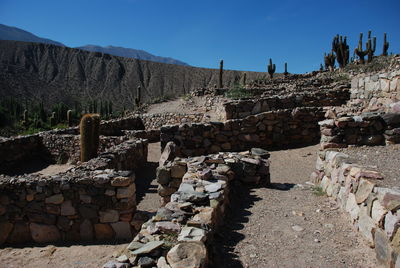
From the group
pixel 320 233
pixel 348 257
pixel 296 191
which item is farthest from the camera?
pixel 296 191

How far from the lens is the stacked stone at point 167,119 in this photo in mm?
17406

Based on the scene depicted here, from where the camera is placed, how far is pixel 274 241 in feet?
11.6

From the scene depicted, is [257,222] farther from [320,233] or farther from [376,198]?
[376,198]

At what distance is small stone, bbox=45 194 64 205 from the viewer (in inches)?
212

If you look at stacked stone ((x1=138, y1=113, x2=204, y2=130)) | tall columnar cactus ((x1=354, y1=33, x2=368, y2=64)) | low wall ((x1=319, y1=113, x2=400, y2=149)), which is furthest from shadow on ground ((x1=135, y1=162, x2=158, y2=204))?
tall columnar cactus ((x1=354, y1=33, x2=368, y2=64))

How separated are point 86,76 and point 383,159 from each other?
80451 mm

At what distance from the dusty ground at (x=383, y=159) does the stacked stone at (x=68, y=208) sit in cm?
373

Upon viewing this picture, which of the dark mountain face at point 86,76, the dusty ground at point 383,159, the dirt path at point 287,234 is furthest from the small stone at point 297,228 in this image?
the dark mountain face at point 86,76

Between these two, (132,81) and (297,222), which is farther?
(132,81)

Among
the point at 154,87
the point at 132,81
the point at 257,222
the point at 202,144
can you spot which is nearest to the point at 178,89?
the point at 154,87

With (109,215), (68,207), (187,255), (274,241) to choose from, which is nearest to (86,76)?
(68,207)

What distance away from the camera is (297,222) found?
405cm

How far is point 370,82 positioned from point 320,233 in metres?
6.81

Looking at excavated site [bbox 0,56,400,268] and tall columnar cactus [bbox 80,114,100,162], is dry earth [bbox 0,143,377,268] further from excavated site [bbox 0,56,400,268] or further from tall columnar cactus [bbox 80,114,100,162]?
tall columnar cactus [bbox 80,114,100,162]
